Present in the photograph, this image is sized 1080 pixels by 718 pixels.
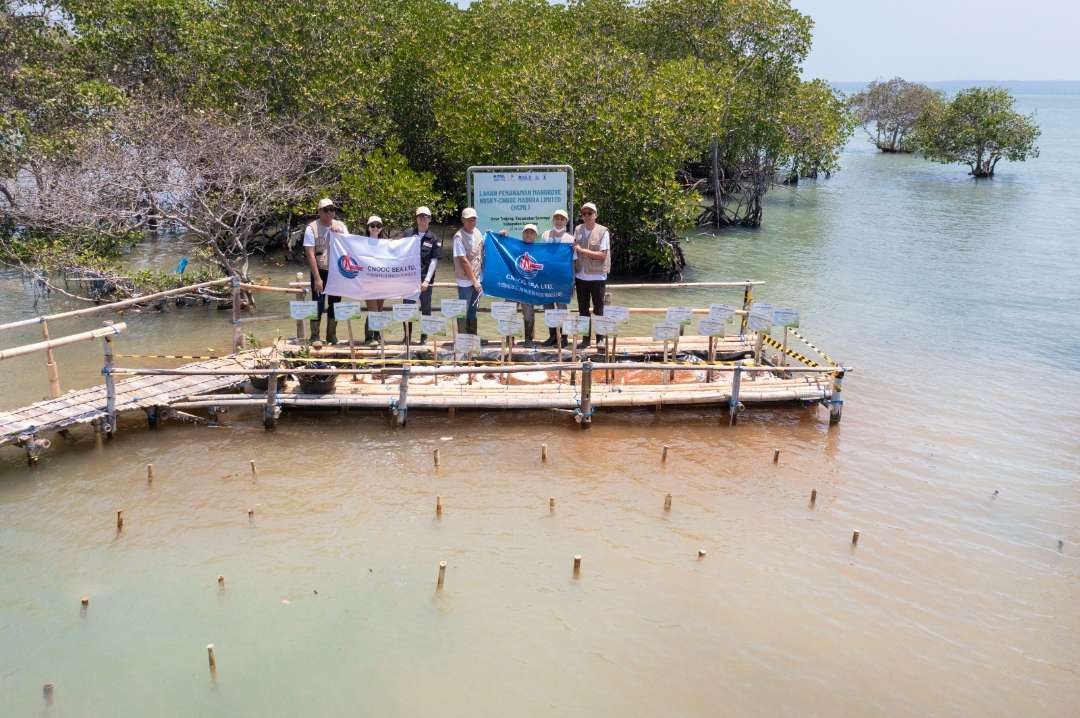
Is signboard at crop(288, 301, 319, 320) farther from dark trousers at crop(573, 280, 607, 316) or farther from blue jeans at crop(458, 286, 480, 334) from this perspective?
dark trousers at crop(573, 280, 607, 316)

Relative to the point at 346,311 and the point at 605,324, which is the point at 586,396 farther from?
the point at 346,311

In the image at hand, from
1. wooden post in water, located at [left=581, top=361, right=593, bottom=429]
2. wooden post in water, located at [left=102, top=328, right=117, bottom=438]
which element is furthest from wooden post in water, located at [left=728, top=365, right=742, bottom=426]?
wooden post in water, located at [left=102, top=328, right=117, bottom=438]

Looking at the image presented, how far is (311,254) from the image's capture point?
37.5ft

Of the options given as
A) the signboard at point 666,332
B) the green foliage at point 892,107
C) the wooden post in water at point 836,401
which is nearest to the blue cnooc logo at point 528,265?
the signboard at point 666,332

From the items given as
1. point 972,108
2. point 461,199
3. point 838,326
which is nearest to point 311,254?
point 838,326

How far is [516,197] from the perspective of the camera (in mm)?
12492

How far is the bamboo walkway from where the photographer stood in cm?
914

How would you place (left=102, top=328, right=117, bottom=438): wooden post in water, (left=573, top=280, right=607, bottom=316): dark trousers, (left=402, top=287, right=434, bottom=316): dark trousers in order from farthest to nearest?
(left=402, top=287, right=434, bottom=316): dark trousers < (left=573, top=280, right=607, bottom=316): dark trousers < (left=102, top=328, right=117, bottom=438): wooden post in water

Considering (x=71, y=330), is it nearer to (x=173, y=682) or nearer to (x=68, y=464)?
(x=68, y=464)

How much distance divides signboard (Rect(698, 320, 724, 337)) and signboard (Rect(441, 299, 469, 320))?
3115 millimetres

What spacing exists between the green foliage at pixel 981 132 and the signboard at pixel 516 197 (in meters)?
40.8

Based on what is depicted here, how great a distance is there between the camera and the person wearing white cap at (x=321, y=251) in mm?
11531

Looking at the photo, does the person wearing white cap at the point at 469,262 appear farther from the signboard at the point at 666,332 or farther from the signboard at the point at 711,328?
the signboard at the point at 711,328

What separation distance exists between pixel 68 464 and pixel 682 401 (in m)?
7.04
